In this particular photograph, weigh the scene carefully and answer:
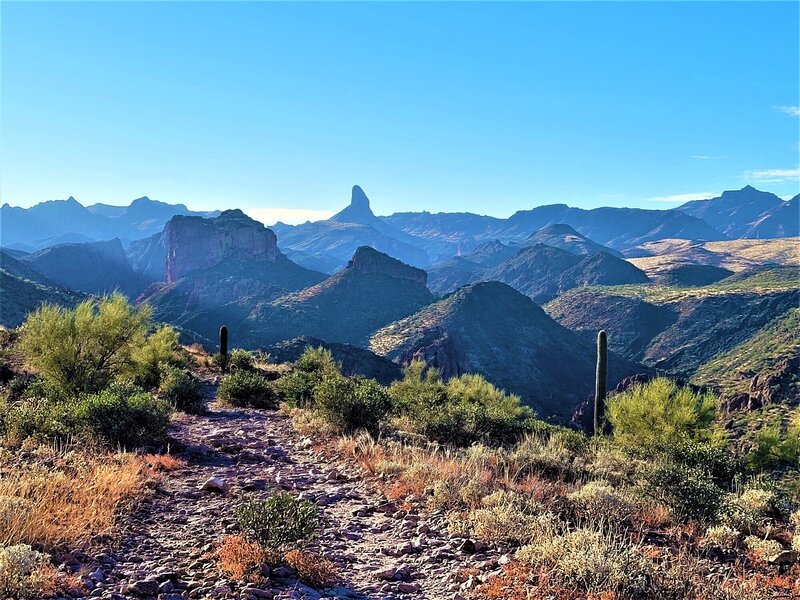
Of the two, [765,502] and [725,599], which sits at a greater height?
[725,599]

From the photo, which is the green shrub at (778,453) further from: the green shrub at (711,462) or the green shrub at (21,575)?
the green shrub at (21,575)

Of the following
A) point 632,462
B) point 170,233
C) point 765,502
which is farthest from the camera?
point 170,233

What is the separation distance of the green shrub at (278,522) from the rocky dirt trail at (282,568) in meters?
0.30

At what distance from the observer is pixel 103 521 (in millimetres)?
4645

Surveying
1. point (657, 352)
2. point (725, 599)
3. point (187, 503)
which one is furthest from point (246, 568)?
point (657, 352)

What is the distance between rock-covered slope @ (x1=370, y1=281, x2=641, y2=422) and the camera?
60.4m

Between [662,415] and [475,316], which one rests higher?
[475,316]

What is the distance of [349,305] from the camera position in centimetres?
8800

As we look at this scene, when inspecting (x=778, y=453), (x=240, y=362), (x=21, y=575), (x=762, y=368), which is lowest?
(x=762, y=368)

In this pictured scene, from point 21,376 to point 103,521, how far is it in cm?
1458

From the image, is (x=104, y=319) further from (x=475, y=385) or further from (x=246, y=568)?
(x=475, y=385)

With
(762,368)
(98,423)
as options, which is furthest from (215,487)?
(762,368)

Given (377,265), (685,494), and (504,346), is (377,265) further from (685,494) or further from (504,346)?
(685,494)

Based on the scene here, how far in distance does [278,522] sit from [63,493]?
7.56ft
